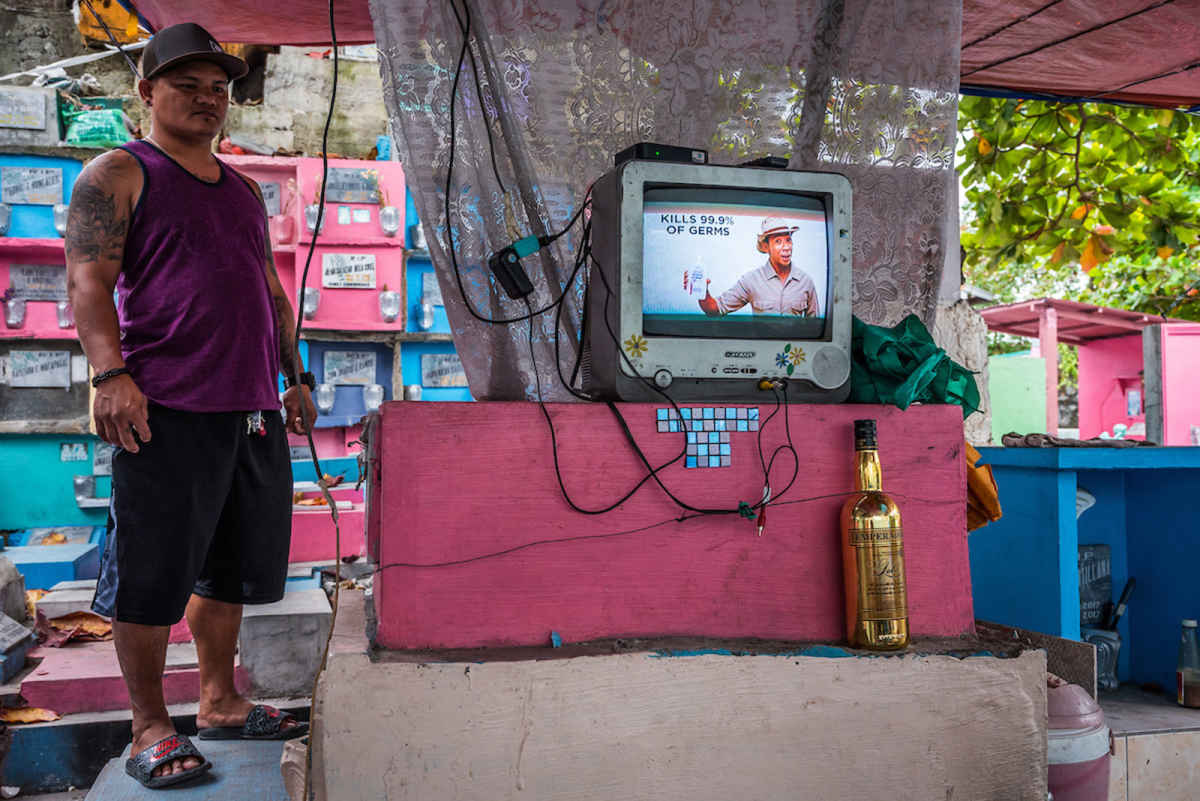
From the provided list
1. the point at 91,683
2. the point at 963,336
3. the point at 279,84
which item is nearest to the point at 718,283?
the point at 963,336

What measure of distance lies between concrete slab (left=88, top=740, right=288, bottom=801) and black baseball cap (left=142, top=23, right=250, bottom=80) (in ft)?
5.26

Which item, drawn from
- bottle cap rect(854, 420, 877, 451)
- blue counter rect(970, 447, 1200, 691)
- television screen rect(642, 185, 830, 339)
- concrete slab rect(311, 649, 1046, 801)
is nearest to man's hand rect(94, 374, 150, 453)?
concrete slab rect(311, 649, 1046, 801)

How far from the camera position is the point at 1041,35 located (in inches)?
116

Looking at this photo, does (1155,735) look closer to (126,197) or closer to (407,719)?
(407,719)

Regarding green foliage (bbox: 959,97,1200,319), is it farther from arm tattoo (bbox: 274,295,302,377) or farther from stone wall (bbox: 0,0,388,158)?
stone wall (bbox: 0,0,388,158)

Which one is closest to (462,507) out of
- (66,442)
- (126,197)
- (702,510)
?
(702,510)

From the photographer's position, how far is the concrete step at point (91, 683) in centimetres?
287

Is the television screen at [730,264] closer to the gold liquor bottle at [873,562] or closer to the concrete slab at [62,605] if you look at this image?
the gold liquor bottle at [873,562]

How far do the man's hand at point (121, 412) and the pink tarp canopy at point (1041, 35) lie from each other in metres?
1.51

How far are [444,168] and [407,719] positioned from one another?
1076 millimetres

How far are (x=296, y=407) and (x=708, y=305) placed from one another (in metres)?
1.28

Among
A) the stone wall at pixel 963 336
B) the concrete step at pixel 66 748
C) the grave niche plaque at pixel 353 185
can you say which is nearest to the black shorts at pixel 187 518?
the concrete step at pixel 66 748

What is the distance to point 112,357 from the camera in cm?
181

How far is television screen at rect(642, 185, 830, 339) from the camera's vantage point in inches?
62.6
